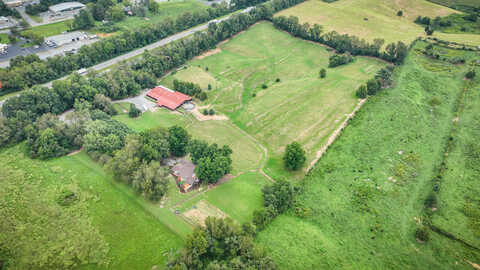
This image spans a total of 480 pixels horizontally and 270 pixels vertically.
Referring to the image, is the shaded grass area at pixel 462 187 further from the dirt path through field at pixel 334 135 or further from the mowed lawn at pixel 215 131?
the mowed lawn at pixel 215 131

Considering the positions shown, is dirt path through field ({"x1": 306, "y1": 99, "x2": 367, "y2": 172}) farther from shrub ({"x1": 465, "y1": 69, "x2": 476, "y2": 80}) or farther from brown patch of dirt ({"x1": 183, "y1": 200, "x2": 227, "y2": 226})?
shrub ({"x1": 465, "y1": 69, "x2": 476, "y2": 80})

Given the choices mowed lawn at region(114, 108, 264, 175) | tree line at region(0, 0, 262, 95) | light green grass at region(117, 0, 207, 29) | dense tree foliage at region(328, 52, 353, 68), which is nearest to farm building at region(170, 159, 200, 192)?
mowed lawn at region(114, 108, 264, 175)

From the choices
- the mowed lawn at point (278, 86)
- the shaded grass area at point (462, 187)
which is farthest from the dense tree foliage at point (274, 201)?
the shaded grass area at point (462, 187)

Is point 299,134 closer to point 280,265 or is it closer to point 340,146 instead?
point 340,146

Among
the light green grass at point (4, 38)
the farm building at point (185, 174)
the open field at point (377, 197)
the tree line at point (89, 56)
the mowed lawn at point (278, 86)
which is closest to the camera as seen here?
the open field at point (377, 197)

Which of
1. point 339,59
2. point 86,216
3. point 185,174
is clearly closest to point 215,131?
point 185,174

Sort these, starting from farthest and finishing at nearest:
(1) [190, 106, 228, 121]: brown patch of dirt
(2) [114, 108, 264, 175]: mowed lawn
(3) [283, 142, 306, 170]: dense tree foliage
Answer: (1) [190, 106, 228, 121]: brown patch of dirt < (2) [114, 108, 264, 175]: mowed lawn < (3) [283, 142, 306, 170]: dense tree foliage

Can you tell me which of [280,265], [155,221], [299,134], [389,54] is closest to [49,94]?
[155,221]
